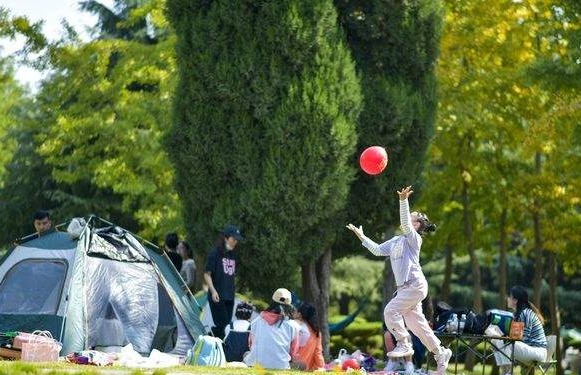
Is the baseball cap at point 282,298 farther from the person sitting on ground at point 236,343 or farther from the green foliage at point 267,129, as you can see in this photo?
the green foliage at point 267,129

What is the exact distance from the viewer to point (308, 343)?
15.4 meters

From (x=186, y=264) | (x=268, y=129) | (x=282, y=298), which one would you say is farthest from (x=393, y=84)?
(x=282, y=298)

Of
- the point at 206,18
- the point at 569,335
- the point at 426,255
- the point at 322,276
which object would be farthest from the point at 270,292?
the point at 569,335

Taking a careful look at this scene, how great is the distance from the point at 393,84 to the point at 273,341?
719 cm

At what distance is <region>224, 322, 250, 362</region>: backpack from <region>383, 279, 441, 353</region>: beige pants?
2868mm

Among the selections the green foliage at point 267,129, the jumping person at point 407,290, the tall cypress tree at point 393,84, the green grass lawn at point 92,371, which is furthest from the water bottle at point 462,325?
the tall cypress tree at point 393,84

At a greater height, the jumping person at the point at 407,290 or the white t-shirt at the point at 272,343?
the jumping person at the point at 407,290

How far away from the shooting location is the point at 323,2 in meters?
19.8

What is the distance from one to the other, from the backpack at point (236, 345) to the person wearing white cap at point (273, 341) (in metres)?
0.88

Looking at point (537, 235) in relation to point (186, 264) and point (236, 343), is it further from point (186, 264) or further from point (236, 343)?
point (236, 343)

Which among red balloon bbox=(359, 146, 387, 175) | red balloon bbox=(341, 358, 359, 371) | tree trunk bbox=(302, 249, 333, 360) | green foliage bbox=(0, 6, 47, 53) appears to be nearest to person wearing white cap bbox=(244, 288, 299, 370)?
red balloon bbox=(341, 358, 359, 371)

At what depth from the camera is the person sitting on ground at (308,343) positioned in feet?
50.2

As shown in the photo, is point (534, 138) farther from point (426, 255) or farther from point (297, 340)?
point (426, 255)

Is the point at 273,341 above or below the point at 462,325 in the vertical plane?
below
